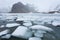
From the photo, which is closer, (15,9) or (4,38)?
(4,38)

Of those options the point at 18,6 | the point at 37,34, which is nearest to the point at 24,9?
the point at 18,6

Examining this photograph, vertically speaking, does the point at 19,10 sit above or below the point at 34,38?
below

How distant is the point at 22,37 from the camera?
4.84 ft

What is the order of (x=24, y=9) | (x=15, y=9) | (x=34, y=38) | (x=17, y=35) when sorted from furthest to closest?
(x=24, y=9) < (x=15, y=9) < (x=17, y=35) < (x=34, y=38)

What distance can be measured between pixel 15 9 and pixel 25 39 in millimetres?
11338

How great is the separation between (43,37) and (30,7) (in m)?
12.7

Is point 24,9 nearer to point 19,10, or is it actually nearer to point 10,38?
point 19,10

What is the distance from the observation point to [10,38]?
4.80 feet

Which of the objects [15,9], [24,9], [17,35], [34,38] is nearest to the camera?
[34,38]

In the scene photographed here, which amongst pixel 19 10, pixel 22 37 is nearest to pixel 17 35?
pixel 22 37

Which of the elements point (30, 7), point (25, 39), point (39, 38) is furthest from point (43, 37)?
point (30, 7)

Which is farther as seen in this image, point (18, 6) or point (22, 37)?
point (18, 6)

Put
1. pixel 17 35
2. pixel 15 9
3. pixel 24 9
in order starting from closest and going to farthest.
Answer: pixel 17 35, pixel 15 9, pixel 24 9

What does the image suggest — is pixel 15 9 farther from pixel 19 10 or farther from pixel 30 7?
pixel 30 7
